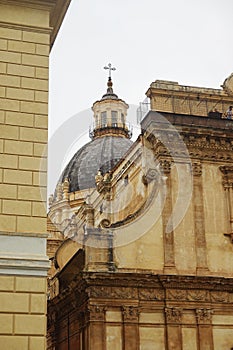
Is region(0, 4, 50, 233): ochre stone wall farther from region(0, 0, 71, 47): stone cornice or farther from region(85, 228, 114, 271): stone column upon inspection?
region(85, 228, 114, 271): stone column

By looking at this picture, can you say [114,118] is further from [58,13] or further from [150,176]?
[58,13]

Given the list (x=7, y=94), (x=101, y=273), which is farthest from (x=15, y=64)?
(x=101, y=273)

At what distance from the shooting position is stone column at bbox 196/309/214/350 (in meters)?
24.4

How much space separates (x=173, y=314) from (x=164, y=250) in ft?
7.72

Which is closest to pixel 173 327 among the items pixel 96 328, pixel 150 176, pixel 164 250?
pixel 96 328

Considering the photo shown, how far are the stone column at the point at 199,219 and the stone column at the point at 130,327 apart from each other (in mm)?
2921

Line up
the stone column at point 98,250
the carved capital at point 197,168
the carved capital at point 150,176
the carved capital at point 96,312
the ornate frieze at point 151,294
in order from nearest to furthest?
the carved capital at point 96,312
the ornate frieze at point 151,294
the stone column at point 98,250
the carved capital at point 150,176
the carved capital at point 197,168

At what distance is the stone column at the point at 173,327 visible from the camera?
2414 centimetres

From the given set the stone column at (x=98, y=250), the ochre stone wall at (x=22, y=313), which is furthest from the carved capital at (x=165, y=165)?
the ochre stone wall at (x=22, y=313)

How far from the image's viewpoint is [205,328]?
24578mm

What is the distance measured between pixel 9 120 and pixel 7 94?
1.68ft

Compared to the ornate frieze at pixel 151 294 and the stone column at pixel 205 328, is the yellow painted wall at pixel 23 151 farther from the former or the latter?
the stone column at pixel 205 328

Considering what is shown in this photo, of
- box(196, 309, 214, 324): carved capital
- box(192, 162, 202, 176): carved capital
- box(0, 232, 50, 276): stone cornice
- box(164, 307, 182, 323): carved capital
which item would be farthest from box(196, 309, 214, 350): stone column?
box(0, 232, 50, 276): stone cornice

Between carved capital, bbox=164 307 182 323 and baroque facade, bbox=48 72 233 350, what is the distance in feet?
0.11
